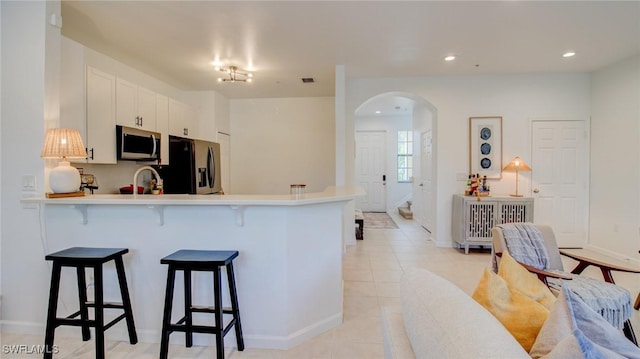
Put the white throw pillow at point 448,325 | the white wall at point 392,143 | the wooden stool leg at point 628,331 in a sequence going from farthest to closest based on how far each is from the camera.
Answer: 1. the white wall at point 392,143
2. the wooden stool leg at point 628,331
3. the white throw pillow at point 448,325

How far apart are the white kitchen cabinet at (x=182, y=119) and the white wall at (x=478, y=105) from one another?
267 centimetres

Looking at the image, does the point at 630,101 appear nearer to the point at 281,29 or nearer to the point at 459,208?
the point at 459,208

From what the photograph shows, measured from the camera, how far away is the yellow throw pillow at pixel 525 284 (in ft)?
3.63

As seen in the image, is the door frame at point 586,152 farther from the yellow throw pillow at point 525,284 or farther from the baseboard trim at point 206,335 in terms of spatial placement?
the baseboard trim at point 206,335

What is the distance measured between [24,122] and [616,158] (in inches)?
257

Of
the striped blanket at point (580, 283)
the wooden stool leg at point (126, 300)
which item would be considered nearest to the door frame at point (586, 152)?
the striped blanket at point (580, 283)

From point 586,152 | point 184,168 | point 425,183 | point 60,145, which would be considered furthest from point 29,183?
point 586,152

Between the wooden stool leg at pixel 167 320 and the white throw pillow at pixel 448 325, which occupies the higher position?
the white throw pillow at pixel 448 325

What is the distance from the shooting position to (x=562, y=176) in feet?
14.7

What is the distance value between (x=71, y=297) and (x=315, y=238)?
1.91 meters

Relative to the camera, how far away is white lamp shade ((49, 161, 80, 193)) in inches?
84.2

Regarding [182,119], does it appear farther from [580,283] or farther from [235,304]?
[580,283]

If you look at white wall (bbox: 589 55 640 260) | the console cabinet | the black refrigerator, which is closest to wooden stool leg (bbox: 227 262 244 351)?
the black refrigerator

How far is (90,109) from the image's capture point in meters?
3.00
